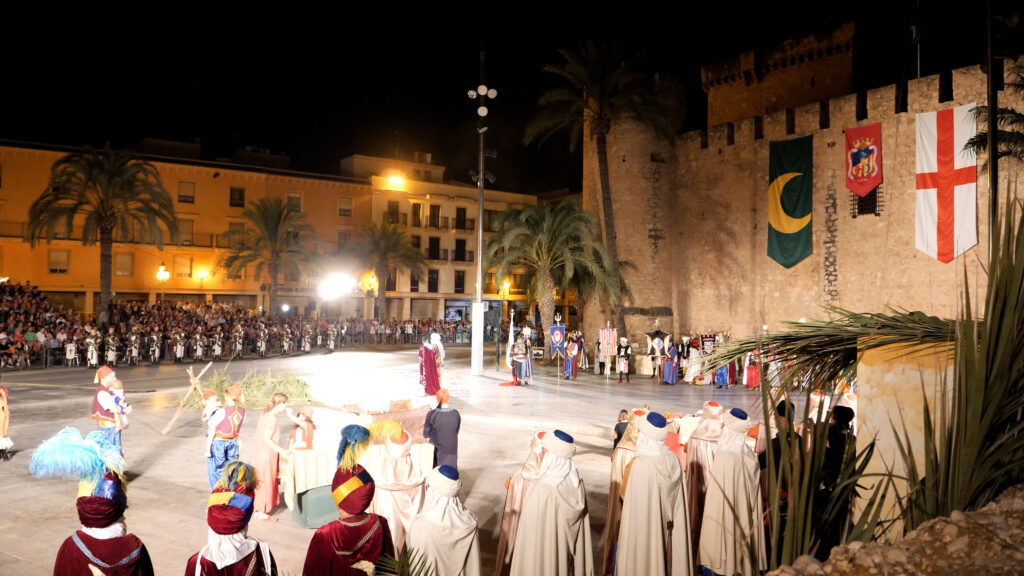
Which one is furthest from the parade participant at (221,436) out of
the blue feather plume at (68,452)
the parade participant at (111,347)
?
the parade participant at (111,347)

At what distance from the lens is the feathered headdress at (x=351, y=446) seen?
4.45 metres

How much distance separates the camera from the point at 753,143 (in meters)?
26.8

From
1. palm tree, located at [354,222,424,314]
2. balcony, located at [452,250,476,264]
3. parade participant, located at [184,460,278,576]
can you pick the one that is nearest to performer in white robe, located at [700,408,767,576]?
parade participant, located at [184,460,278,576]

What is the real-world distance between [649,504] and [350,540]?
7.26 ft

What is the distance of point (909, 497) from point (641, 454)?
287 cm

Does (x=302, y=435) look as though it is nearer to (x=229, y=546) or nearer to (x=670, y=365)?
(x=229, y=546)

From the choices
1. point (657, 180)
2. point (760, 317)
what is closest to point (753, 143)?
point (657, 180)

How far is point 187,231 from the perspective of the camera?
4353 cm

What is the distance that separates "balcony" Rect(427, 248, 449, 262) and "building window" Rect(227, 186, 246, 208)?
14.0 m

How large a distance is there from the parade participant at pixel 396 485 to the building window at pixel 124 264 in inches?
1690

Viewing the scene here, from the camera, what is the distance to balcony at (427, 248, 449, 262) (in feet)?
170

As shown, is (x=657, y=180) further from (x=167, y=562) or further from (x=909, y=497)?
(x=909, y=497)

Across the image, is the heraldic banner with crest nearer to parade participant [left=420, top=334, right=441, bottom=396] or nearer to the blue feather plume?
parade participant [left=420, top=334, right=441, bottom=396]

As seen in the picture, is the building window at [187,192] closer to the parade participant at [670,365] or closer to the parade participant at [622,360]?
the parade participant at [622,360]
